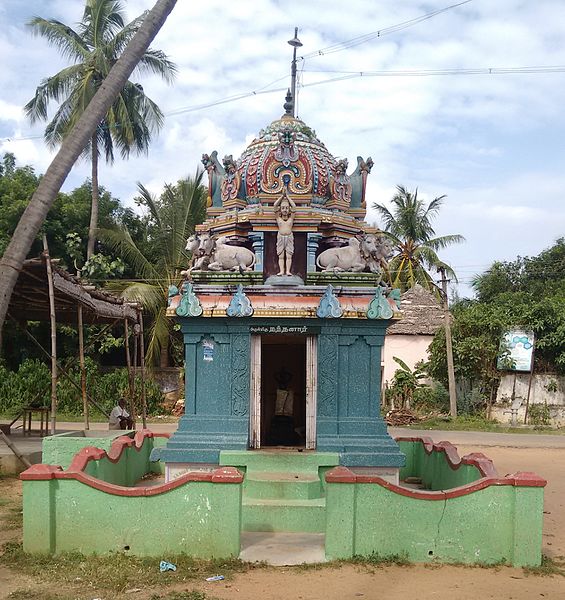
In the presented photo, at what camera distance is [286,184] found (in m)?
10.5

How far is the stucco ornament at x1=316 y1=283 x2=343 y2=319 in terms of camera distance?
9.32 metres

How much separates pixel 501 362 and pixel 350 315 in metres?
15.8

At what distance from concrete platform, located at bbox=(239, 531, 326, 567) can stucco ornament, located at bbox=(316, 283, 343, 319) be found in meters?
2.87

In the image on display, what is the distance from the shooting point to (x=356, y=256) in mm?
10055

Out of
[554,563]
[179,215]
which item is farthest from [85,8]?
[554,563]

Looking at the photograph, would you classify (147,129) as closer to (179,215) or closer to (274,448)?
(179,215)

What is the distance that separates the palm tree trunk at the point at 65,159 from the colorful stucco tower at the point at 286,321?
266 centimetres

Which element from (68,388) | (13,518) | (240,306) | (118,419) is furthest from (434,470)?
(68,388)

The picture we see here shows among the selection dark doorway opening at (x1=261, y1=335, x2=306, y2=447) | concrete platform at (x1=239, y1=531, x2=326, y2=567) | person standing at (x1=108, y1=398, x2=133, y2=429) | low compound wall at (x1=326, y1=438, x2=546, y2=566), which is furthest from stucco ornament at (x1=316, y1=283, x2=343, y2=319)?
person standing at (x1=108, y1=398, x2=133, y2=429)

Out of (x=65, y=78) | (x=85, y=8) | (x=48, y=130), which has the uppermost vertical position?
(x=85, y=8)

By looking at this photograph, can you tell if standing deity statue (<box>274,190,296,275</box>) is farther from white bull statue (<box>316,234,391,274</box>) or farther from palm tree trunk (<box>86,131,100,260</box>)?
palm tree trunk (<box>86,131,100,260</box>)

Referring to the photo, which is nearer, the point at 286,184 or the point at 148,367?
the point at 286,184

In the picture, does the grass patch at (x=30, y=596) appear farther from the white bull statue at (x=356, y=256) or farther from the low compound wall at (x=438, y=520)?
the white bull statue at (x=356, y=256)

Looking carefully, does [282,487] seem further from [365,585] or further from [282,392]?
[282,392]
